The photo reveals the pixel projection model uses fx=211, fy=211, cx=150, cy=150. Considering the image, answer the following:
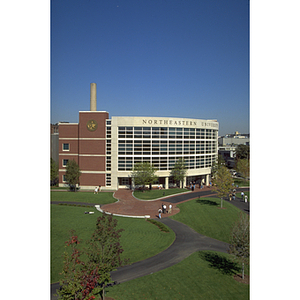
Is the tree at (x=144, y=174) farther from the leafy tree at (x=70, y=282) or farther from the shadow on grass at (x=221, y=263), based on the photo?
the leafy tree at (x=70, y=282)

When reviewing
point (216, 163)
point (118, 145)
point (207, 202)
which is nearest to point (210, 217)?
point (207, 202)

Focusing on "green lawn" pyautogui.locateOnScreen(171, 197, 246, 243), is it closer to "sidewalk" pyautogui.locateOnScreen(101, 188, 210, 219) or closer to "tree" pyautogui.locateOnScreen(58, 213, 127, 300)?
"sidewalk" pyautogui.locateOnScreen(101, 188, 210, 219)

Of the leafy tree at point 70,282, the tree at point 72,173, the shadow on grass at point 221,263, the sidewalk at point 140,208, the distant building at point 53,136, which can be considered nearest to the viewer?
the leafy tree at point 70,282

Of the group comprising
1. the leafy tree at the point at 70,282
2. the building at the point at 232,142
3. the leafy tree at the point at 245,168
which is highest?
the building at the point at 232,142

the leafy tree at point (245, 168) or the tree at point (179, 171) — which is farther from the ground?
the leafy tree at point (245, 168)

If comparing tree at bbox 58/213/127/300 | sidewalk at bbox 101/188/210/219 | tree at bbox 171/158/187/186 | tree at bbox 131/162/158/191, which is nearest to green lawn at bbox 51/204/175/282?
sidewalk at bbox 101/188/210/219

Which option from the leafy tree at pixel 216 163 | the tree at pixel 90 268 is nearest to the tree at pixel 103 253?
the tree at pixel 90 268

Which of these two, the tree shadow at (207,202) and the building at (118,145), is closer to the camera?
the tree shadow at (207,202)
